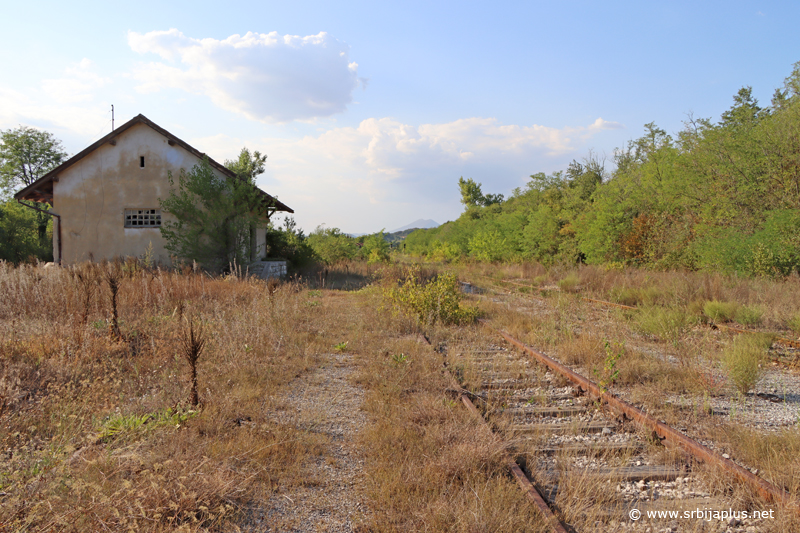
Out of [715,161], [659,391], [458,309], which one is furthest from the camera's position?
[715,161]

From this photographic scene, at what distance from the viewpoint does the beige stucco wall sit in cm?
1709

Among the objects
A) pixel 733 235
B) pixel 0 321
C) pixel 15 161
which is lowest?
pixel 0 321

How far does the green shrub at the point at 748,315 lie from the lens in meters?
8.60

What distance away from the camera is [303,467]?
3479 millimetres

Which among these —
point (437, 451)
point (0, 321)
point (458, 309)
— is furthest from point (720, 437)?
point (0, 321)

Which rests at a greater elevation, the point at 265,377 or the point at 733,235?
the point at 733,235

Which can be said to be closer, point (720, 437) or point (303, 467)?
point (303, 467)

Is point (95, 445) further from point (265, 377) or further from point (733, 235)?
point (733, 235)

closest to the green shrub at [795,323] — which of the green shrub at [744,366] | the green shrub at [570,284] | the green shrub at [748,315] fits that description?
the green shrub at [748,315]

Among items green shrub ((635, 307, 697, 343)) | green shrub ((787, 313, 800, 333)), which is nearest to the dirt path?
green shrub ((635, 307, 697, 343))

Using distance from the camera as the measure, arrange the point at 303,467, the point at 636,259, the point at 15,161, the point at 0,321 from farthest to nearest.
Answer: the point at 15,161
the point at 636,259
the point at 0,321
the point at 303,467

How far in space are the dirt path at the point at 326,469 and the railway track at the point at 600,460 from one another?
1261 millimetres

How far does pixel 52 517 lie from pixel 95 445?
1154 mm

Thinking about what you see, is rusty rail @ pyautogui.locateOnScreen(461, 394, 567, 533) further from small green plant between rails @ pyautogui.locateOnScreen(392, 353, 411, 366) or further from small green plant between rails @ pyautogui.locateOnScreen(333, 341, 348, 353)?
small green plant between rails @ pyautogui.locateOnScreen(333, 341, 348, 353)
